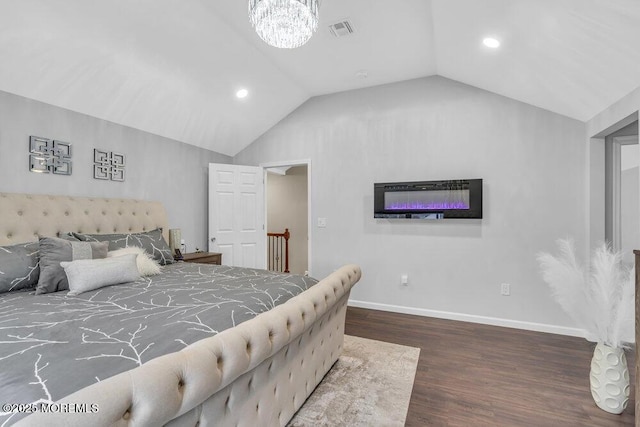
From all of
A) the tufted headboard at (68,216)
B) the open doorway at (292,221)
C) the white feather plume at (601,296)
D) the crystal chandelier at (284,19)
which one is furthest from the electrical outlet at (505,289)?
the tufted headboard at (68,216)

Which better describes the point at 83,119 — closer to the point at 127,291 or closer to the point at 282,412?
the point at 127,291

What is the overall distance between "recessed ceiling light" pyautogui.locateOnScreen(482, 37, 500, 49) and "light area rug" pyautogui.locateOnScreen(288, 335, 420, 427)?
2.77 metres

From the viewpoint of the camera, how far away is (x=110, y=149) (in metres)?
3.28

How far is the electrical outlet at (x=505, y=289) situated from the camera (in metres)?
3.47

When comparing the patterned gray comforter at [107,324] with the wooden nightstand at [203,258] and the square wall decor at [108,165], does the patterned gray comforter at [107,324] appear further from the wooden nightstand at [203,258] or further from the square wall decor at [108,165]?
the square wall decor at [108,165]

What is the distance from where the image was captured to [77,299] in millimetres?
1793

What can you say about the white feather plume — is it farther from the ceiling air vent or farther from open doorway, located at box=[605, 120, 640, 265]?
the ceiling air vent

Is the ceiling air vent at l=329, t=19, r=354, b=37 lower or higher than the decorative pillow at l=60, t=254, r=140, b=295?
higher

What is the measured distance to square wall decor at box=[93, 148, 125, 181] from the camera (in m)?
3.15

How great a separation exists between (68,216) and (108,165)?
2.34ft

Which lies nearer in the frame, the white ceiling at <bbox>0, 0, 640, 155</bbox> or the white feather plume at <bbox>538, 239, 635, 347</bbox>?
the white feather plume at <bbox>538, 239, 635, 347</bbox>

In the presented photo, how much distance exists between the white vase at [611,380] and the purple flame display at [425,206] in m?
1.84

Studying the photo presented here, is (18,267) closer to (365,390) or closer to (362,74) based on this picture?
(365,390)

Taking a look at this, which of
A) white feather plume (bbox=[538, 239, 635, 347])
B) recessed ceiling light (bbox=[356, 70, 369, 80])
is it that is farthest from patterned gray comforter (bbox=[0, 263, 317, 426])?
recessed ceiling light (bbox=[356, 70, 369, 80])
